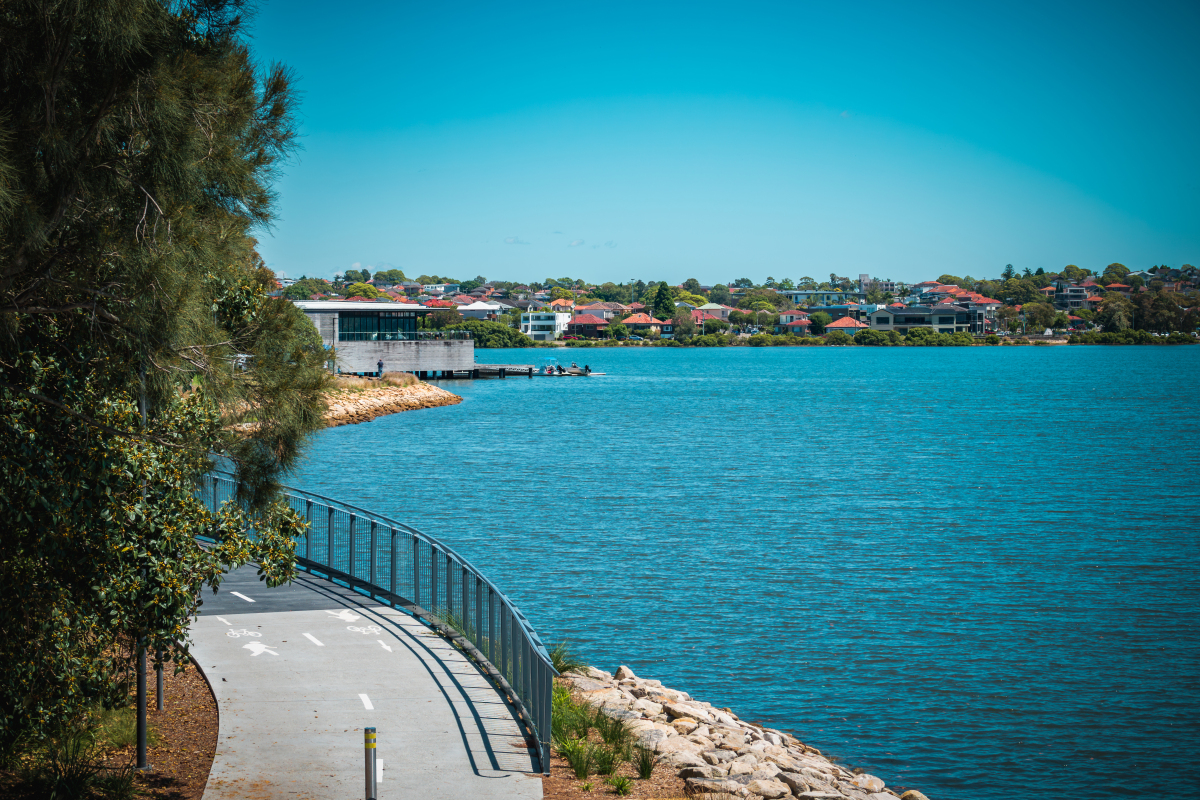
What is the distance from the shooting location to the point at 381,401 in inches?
3376

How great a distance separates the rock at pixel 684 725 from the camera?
50.1 ft

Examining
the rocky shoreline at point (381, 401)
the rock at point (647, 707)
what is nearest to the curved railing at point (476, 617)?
the rock at point (647, 707)

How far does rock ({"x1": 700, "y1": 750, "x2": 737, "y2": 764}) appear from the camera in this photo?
13.7m

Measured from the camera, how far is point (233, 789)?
10.4 meters

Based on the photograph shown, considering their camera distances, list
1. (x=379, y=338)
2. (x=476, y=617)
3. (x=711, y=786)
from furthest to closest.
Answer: (x=379, y=338) → (x=476, y=617) → (x=711, y=786)

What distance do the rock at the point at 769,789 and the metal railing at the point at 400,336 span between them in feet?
300

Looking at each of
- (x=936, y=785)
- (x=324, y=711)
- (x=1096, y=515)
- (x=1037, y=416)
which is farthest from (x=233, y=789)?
(x=1037, y=416)

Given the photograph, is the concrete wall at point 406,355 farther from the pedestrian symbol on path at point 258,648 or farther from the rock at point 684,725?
the rock at point 684,725

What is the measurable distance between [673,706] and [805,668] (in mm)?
5991

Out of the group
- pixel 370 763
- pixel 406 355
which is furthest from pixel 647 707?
pixel 406 355

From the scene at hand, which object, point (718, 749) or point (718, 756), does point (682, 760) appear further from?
point (718, 749)

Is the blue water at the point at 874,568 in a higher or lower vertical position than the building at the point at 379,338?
lower

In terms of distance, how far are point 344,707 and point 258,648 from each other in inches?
123

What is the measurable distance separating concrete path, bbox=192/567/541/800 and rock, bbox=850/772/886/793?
5.30 m
